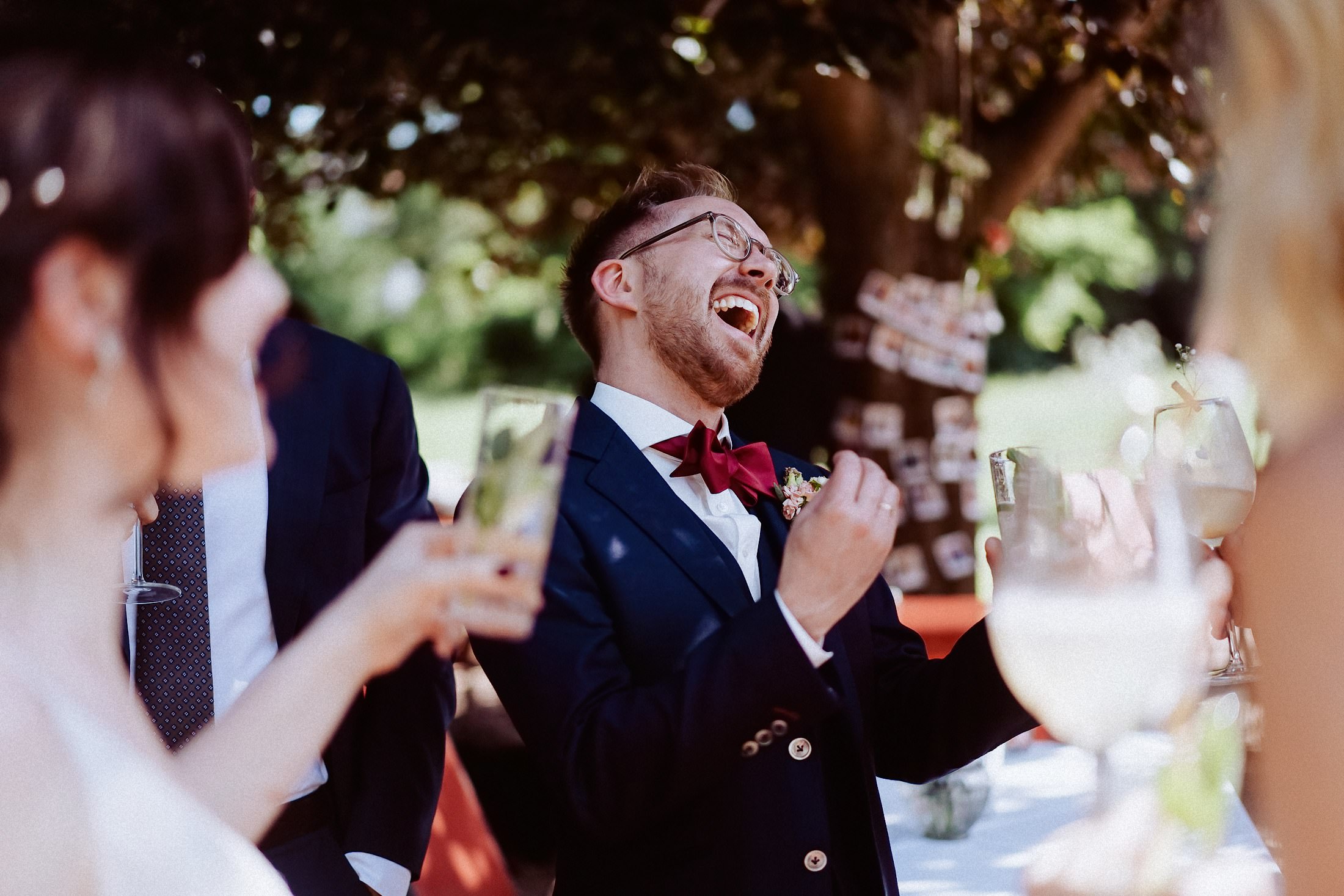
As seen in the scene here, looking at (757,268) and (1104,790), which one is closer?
(1104,790)

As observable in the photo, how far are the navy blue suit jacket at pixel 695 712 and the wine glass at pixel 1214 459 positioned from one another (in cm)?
41

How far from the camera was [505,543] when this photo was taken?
111 centimetres

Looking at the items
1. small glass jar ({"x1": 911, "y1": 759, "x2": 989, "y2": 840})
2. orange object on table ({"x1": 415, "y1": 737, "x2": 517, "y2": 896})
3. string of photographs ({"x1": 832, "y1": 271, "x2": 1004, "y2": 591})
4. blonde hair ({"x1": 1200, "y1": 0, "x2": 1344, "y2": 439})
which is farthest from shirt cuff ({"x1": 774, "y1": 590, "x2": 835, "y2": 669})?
string of photographs ({"x1": 832, "y1": 271, "x2": 1004, "y2": 591})

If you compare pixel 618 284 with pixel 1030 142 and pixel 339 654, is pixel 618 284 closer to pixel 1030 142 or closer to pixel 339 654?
pixel 339 654

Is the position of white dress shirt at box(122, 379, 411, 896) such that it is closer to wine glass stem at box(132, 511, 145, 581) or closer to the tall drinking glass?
wine glass stem at box(132, 511, 145, 581)

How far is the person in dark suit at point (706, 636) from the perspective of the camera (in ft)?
5.62

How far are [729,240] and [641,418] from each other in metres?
0.41

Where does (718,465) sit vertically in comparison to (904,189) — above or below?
above

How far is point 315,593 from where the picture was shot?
6.75ft

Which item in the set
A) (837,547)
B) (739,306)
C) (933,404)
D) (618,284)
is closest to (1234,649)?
(837,547)

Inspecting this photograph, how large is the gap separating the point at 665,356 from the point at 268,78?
2389 mm

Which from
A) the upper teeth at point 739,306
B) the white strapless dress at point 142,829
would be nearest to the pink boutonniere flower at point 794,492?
the upper teeth at point 739,306

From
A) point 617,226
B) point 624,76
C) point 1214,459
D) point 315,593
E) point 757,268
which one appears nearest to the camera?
point 1214,459

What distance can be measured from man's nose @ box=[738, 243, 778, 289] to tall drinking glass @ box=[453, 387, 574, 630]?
1226mm
